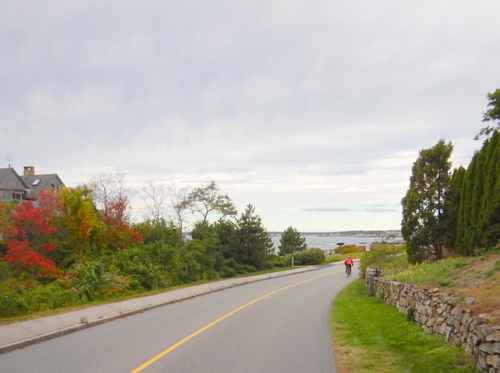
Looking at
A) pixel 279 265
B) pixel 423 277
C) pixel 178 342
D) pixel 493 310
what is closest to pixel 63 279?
pixel 178 342

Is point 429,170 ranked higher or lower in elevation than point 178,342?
higher

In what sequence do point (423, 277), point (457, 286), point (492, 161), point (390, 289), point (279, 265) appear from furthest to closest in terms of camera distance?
point (279, 265)
point (492, 161)
point (390, 289)
point (423, 277)
point (457, 286)

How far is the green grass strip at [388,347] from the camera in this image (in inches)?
307

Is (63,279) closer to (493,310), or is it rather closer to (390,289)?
(390,289)

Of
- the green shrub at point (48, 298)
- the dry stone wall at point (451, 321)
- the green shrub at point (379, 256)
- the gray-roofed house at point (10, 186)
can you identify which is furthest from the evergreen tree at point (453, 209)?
the gray-roofed house at point (10, 186)

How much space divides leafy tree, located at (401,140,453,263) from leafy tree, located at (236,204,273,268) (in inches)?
738

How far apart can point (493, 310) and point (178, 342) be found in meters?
6.26

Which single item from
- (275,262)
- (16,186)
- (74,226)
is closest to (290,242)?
(275,262)

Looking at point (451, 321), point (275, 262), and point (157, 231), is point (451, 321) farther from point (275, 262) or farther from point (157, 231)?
point (275, 262)

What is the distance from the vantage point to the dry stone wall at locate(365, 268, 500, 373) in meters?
6.61

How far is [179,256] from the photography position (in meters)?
29.2

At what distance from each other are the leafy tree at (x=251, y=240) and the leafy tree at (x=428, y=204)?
18.7 metres

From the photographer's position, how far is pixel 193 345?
32.2 feet

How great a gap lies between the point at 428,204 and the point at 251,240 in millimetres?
20187
